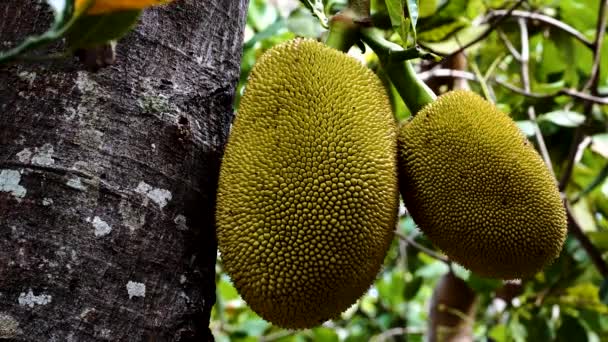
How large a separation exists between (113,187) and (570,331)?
1.41 meters

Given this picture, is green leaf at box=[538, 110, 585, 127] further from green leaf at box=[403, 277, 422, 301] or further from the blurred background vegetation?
green leaf at box=[403, 277, 422, 301]

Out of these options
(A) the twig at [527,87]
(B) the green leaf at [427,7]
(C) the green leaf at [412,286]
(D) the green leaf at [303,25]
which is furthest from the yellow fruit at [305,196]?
(C) the green leaf at [412,286]

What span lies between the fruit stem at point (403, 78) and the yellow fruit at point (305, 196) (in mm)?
177

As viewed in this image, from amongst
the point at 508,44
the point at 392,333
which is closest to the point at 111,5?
the point at 508,44

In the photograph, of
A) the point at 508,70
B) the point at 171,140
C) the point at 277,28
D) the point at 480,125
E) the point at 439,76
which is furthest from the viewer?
the point at 508,70

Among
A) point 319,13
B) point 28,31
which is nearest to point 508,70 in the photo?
point 319,13

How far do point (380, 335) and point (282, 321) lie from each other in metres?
1.68

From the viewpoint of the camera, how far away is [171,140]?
853mm

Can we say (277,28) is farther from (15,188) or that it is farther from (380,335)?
(380,335)

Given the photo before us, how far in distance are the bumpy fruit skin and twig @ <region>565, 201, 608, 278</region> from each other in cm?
71

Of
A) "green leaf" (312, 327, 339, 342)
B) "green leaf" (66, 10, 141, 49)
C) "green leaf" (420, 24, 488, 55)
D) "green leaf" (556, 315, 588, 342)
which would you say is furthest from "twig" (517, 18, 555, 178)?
"green leaf" (66, 10, 141, 49)

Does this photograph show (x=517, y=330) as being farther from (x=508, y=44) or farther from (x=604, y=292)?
(x=508, y=44)

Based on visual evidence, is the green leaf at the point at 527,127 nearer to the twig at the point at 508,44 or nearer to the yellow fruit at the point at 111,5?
the twig at the point at 508,44

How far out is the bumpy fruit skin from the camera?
95 cm
